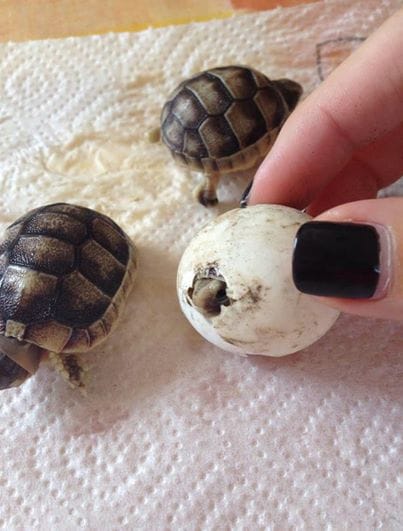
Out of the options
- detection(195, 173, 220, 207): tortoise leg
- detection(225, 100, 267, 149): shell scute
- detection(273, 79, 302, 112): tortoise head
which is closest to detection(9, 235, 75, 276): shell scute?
detection(195, 173, 220, 207): tortoise leg

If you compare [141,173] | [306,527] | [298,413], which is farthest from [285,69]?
[306,527]

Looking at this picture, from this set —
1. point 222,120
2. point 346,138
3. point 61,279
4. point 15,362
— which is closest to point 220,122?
point 222,120

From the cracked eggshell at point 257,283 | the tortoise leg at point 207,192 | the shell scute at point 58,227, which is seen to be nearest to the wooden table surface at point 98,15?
the tortoise leg at point 207,192

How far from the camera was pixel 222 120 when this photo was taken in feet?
2.99

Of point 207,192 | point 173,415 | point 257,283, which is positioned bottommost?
point 173,415

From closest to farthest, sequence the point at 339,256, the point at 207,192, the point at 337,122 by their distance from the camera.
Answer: the point at 339,256, the point at 337,122, the point at 207,192

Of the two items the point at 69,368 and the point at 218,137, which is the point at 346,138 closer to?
the point at 218,137

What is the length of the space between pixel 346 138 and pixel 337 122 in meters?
0.03

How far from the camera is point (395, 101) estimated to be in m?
0.68

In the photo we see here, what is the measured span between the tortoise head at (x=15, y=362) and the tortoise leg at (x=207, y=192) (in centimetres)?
32

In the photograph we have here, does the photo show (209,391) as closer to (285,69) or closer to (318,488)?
(318,488)

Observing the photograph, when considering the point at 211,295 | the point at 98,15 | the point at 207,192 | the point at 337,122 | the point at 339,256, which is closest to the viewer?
the point at 339,256

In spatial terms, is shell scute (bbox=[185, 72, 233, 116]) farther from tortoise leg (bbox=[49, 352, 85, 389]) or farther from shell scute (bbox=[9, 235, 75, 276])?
tortoise leg (bbox=[49, 352, 85, 389])

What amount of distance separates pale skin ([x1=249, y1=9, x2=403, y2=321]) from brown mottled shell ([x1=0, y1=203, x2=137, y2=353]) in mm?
214
